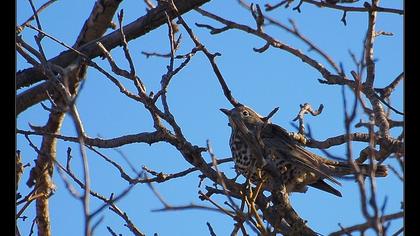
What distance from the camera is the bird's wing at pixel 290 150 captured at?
6.43 m

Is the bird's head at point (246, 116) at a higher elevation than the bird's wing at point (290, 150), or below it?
higher

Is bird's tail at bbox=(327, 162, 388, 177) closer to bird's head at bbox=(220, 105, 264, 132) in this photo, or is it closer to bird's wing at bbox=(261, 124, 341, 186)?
bird's wing at bbox=(261, 124, 341, 186)

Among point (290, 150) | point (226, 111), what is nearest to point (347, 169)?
point (290, 150)

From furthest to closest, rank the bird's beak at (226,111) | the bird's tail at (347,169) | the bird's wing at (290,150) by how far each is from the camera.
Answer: the bird's beak at (226,111) → the bird's wing at (290,150) → the bird's tail at (347,169)

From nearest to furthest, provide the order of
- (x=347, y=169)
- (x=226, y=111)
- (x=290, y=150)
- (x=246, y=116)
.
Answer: (x=347, y=169)
(x=290, y=150)
(x=226, y=111)
(x=246, y=116)

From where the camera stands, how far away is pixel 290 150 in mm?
6555

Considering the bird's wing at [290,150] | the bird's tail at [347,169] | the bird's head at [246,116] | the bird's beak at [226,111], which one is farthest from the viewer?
the bird's head at [246,116]

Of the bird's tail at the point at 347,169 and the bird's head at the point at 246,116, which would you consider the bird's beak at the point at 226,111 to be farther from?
the bird's tail at the point at 347,169

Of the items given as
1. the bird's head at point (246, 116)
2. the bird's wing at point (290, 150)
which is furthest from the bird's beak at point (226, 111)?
the bird's wing at point (290, 150)

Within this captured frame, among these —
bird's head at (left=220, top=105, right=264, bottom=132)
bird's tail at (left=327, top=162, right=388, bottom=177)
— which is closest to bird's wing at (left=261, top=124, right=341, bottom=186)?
bird's tail at (left=327, top=162, right=388, bottom=177)

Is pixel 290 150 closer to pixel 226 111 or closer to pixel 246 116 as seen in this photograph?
pixel 226 111

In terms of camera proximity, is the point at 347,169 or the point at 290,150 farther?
the point at 290,150
